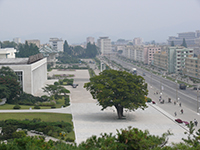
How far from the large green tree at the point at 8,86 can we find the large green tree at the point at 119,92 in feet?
53.0

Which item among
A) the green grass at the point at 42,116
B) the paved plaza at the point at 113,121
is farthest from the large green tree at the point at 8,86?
Result: the paved plaza at the point at 113,121

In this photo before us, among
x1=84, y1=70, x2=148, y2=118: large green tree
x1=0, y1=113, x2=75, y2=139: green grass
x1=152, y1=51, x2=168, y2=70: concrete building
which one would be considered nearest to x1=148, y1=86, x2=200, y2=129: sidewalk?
x1=84, y1=70, x2=148, y2=118: large green tree

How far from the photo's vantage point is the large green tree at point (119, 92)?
5291 cm

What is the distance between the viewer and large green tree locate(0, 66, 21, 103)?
6062 centimetres

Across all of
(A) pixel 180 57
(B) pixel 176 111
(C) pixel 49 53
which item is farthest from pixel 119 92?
(C) pixel 49 53

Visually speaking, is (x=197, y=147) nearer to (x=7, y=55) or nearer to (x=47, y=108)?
(x=47, y=108)

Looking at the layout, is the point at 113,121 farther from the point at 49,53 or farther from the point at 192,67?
the point at 49,53

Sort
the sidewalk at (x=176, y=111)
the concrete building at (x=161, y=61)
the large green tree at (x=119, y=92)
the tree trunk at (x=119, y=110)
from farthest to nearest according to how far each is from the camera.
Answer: the concrete building at (x=161, y=61), the sidewalk at (x=176, y=111), the tree trunk at (x=119, y=110), the large green tree at (x=119, y=92)

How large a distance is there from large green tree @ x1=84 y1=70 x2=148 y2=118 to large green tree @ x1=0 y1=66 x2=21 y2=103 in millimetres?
16140

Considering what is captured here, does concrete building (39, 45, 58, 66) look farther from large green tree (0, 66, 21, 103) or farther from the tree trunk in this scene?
the tree trunk

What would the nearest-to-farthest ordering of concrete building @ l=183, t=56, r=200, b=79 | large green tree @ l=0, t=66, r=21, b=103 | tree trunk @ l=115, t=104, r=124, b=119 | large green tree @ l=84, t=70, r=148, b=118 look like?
large green tree @ l=84, t=70, r=148, b=118 → tree trunk @ l=115, t=104, r=124, b=119 → large green tree @ l=0, t=66, r=21, b=103 → concrete building @ l=183, t=56, r=200, b=79

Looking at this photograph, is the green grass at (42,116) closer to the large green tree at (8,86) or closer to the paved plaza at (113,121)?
the paved plaza at (113,121)

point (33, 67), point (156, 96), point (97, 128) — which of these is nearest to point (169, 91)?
point (156, 96)

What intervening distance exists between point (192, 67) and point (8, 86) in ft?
259
